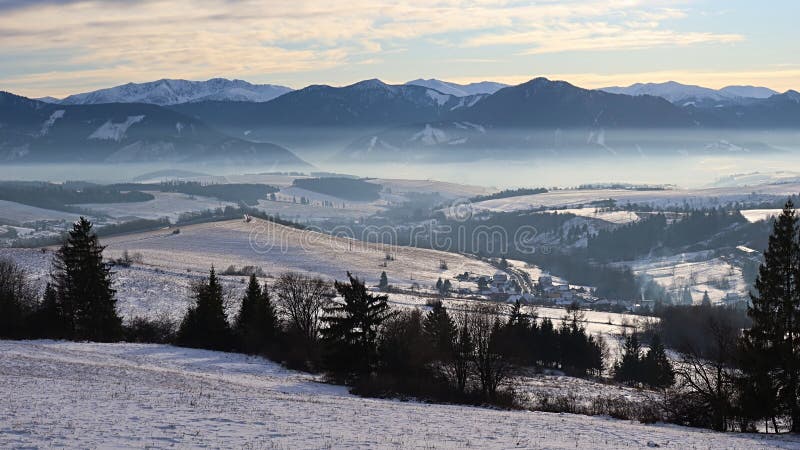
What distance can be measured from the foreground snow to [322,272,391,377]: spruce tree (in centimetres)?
510

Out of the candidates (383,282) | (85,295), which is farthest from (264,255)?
(85,295)

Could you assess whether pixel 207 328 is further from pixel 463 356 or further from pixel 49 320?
pixel 463 356

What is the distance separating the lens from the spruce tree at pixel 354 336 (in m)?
40.9

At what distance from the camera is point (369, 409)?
2823cm

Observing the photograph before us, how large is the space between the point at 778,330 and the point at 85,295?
41759 millimetres

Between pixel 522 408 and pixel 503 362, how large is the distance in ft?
11.9

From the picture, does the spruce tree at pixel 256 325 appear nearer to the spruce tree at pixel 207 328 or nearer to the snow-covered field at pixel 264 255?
the spruce tree at pixel 207 328

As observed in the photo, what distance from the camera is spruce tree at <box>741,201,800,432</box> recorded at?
29516mm

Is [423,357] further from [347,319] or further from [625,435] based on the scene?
[625,435]

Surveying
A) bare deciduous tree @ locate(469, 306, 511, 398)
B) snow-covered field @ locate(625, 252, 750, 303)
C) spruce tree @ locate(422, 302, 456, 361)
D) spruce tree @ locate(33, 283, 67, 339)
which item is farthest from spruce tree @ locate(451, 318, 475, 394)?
snow-covered field @ locate(625, 252, 750, 303)

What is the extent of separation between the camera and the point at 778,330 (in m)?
30.4

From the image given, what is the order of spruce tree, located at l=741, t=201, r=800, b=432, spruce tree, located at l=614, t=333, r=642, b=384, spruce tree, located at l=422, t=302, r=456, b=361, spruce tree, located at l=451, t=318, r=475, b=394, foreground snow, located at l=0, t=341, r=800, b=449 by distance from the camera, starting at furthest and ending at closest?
spruce tree, located at l=614, t=333, r=642, b=384
spruce tree, located at l=422, t=302, r=456, b=361
spruce tree, located at l=451, t=318, r=475, b=394
spruce tree, located at l=741, t=201, r=800, b=432
foreground snow, located at l=0, t=341, r=800, b=449

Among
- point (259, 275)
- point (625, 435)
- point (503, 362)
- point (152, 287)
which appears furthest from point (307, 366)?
point (259, 275)

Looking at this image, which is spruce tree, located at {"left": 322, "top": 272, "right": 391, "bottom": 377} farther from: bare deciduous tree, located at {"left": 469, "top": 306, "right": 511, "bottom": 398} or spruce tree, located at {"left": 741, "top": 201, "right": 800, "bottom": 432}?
spruce tree, located at {"left": 741, "top": 201, "right": 800, "bottom": 432}
